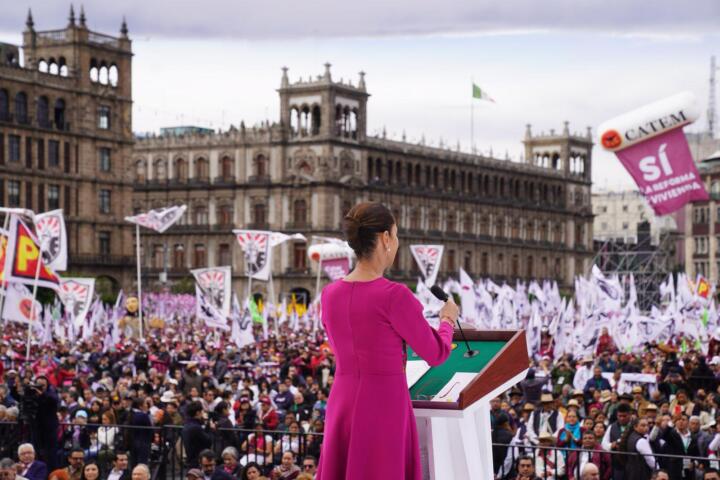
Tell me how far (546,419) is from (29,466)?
255 inches

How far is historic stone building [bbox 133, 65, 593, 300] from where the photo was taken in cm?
7881

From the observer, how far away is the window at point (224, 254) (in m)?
81.9

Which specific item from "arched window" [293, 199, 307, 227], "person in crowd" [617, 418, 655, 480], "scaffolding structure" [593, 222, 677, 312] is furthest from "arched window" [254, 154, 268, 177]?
"person in crowd" [617, 418, 655, 480]

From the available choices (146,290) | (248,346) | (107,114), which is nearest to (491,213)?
(146,290)

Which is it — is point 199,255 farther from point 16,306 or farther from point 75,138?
point 16,306

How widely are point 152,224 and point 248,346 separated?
9408mm

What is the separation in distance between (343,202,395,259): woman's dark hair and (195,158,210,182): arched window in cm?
7791

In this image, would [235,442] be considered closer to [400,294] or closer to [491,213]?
[400,294]

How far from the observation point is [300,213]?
3132 inches

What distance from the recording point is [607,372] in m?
22.8

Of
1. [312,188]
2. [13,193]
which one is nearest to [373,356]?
[13,193]

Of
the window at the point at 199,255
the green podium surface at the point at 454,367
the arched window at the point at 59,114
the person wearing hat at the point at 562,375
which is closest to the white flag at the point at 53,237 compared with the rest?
the person wearing hat at the point at 562,375

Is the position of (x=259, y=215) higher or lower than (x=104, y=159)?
lower

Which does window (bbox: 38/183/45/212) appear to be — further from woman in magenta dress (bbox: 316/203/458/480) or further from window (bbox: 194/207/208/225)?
woman in magenta dress (bbox: 316/203/458/480)
